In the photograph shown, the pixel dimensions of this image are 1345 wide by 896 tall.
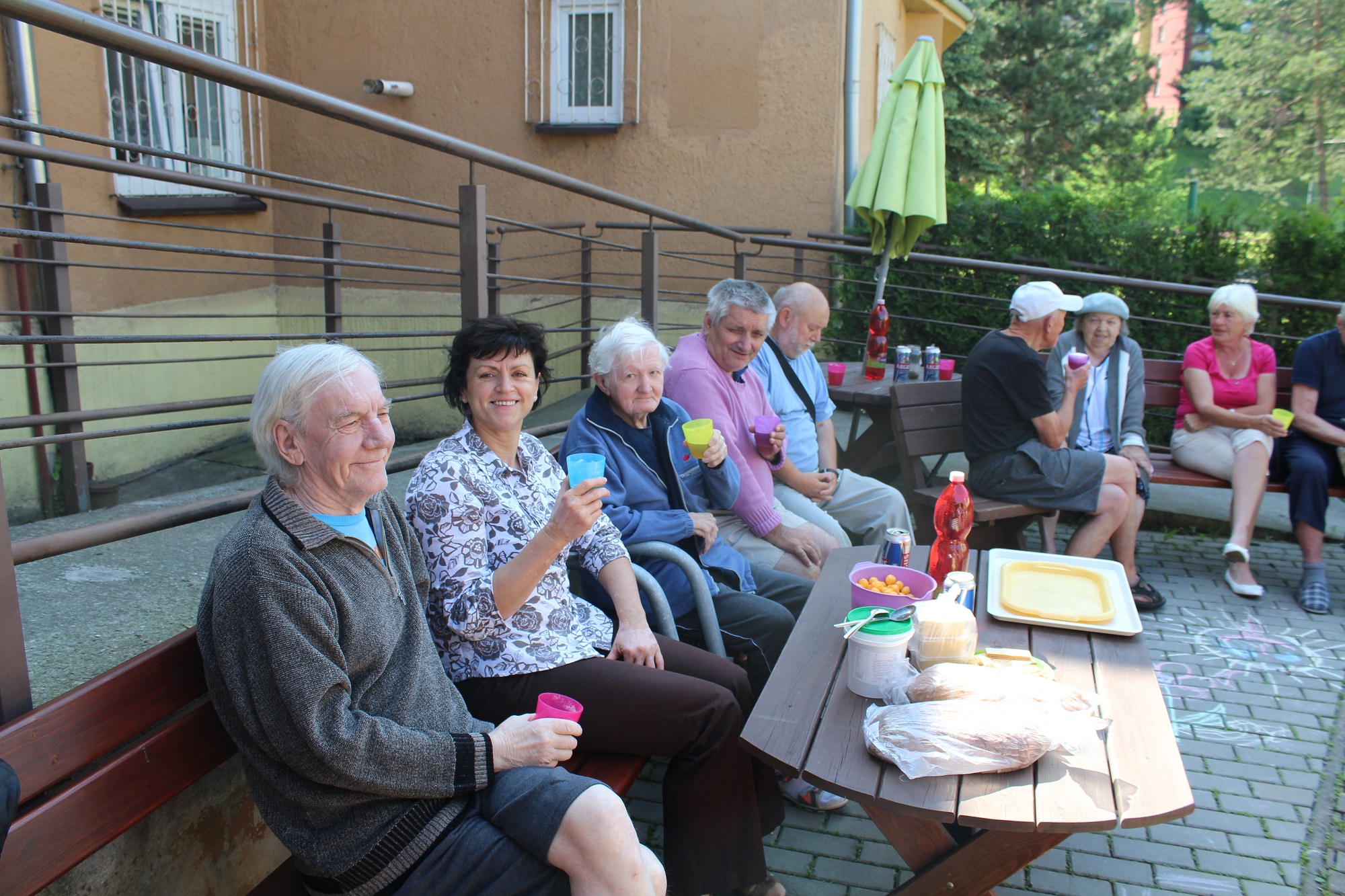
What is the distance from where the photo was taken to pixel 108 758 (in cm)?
166

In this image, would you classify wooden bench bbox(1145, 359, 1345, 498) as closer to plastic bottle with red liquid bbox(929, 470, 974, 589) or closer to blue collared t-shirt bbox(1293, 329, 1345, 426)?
blue collared t-shirt bbox(1293, 329, 1345, 426)

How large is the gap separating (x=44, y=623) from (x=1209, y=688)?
384 cm

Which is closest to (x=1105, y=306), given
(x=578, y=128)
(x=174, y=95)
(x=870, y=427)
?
(x=870, y=427)

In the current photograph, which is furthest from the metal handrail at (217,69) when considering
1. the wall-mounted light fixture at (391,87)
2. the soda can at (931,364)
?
the wall-mounted light fixture at (391,87)

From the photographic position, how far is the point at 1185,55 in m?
34.6

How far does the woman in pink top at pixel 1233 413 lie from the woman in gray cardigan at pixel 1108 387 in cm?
32

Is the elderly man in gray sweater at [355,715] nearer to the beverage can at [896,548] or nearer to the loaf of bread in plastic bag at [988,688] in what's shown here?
the loaf of bread in plastic bag at [988,688]

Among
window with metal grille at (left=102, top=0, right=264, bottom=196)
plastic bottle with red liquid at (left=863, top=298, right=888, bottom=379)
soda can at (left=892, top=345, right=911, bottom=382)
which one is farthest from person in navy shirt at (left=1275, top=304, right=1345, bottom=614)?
window with metal grille at (left=102, top=0, right=264, bottom=196)

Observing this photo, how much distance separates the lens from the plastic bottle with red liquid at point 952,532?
258 centimetres

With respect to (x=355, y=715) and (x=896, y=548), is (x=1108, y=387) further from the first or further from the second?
(x=355, y=715)

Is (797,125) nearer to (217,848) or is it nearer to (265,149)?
(265,149)

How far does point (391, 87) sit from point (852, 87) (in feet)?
13.5

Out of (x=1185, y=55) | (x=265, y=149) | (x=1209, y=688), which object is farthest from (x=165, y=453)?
(x=1185, y=55)

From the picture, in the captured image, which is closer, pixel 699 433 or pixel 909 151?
pixel 699 433
